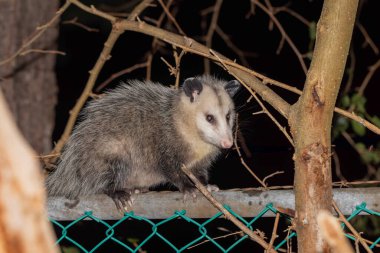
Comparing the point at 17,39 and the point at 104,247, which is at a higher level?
the point at 17,39

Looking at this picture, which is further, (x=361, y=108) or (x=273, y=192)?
(x=361, y=108)

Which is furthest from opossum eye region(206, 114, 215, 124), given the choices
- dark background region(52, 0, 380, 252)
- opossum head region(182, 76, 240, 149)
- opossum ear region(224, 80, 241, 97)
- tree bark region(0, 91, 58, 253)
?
tree bark region(0, 91, 58, 253)

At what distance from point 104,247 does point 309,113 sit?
74.6 inches

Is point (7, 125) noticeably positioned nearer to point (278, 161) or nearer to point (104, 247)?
point (104, 247)

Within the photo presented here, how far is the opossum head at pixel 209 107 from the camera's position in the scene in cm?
258

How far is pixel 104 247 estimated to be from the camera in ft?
9.84

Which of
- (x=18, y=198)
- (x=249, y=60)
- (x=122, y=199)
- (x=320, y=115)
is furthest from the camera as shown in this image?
(x=249, y=60)

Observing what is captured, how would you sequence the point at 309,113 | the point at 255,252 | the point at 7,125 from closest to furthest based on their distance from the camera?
the point at 7,125 < the point at 309,113 < the point at 255,252

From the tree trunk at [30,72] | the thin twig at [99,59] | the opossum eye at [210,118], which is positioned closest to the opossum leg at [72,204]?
the thin twig at [99,59]

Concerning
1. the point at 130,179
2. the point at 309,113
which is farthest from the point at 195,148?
the point at 309,113

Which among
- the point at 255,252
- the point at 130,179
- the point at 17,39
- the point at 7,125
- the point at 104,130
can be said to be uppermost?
the point at 7,125

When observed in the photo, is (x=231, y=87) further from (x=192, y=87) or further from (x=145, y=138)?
(x=145, y=138)

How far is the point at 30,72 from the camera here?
314 centimetres

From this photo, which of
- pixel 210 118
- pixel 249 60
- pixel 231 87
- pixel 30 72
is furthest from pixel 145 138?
pixel 249 60
